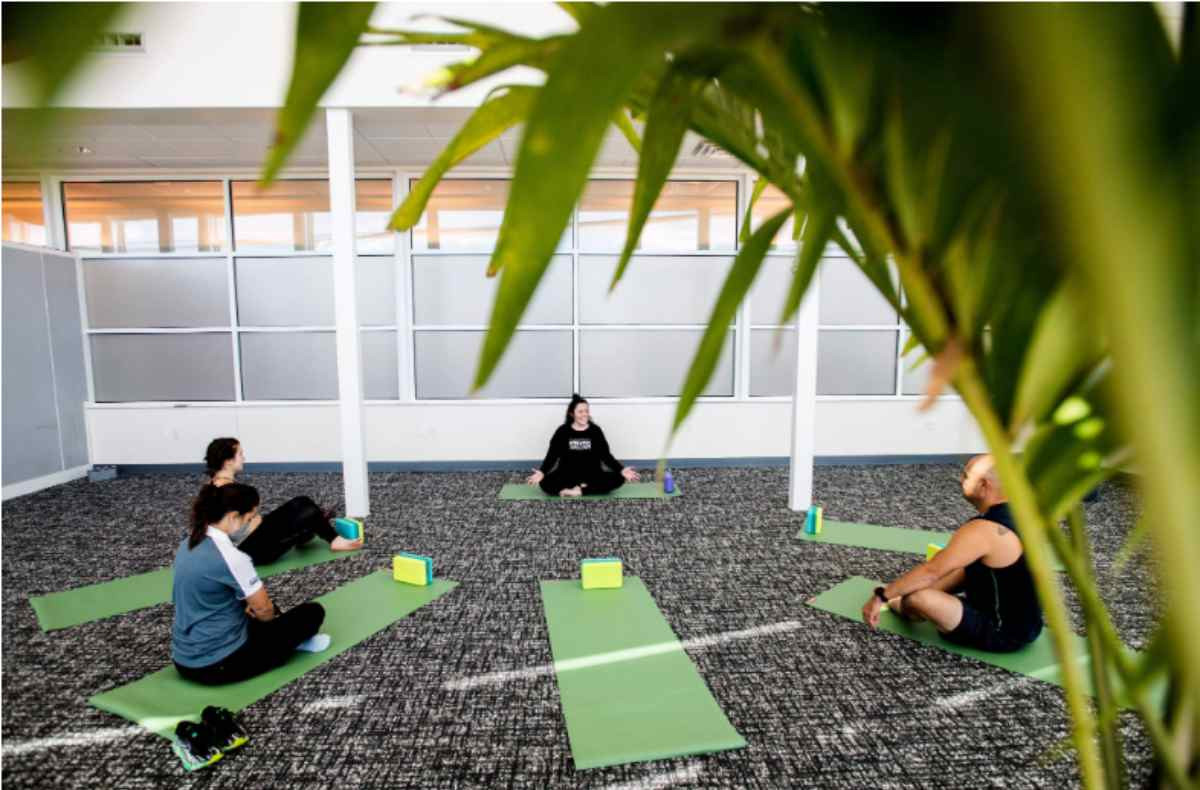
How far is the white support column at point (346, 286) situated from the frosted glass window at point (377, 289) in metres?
1.69

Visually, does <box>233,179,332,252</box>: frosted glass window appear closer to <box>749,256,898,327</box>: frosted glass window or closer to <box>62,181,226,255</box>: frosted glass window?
<box>62,181,226,255</box>: frosted glass window

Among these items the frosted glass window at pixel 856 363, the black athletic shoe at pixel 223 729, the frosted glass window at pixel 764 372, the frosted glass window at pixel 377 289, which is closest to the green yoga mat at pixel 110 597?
the black athletic shoe at pixel 223 729

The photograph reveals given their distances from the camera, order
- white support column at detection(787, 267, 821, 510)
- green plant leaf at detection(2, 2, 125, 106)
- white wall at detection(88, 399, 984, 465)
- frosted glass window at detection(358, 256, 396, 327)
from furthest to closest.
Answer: frosted glass window at detection(358, 256, 396, 327) → white wall at detection(88, 399, 984, 465) → white support column at detection(787, 267, 821, 510) → green plant leaf at detection(2, 2, 125, 106)

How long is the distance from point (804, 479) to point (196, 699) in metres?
3.65

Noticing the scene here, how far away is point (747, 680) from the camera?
2205 mm

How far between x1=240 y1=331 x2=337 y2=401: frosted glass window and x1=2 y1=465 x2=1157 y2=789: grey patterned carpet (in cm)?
205

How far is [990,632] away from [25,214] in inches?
313

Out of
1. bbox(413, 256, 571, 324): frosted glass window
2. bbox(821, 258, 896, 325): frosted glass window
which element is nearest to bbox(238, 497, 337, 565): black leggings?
bbox(413, 256, 571, 324): frosted glass window

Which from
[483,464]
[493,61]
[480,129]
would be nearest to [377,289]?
[483,464]

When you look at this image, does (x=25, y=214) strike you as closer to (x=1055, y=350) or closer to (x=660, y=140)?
(x=660, y=140)

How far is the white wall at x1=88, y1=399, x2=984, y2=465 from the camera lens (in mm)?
5625

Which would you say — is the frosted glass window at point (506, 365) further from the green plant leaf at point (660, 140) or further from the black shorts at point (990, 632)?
the green plant leaf at point (660, 140)

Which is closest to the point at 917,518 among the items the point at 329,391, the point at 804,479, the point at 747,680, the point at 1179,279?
the point at 804,479

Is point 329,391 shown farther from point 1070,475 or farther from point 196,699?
point 1070,475
